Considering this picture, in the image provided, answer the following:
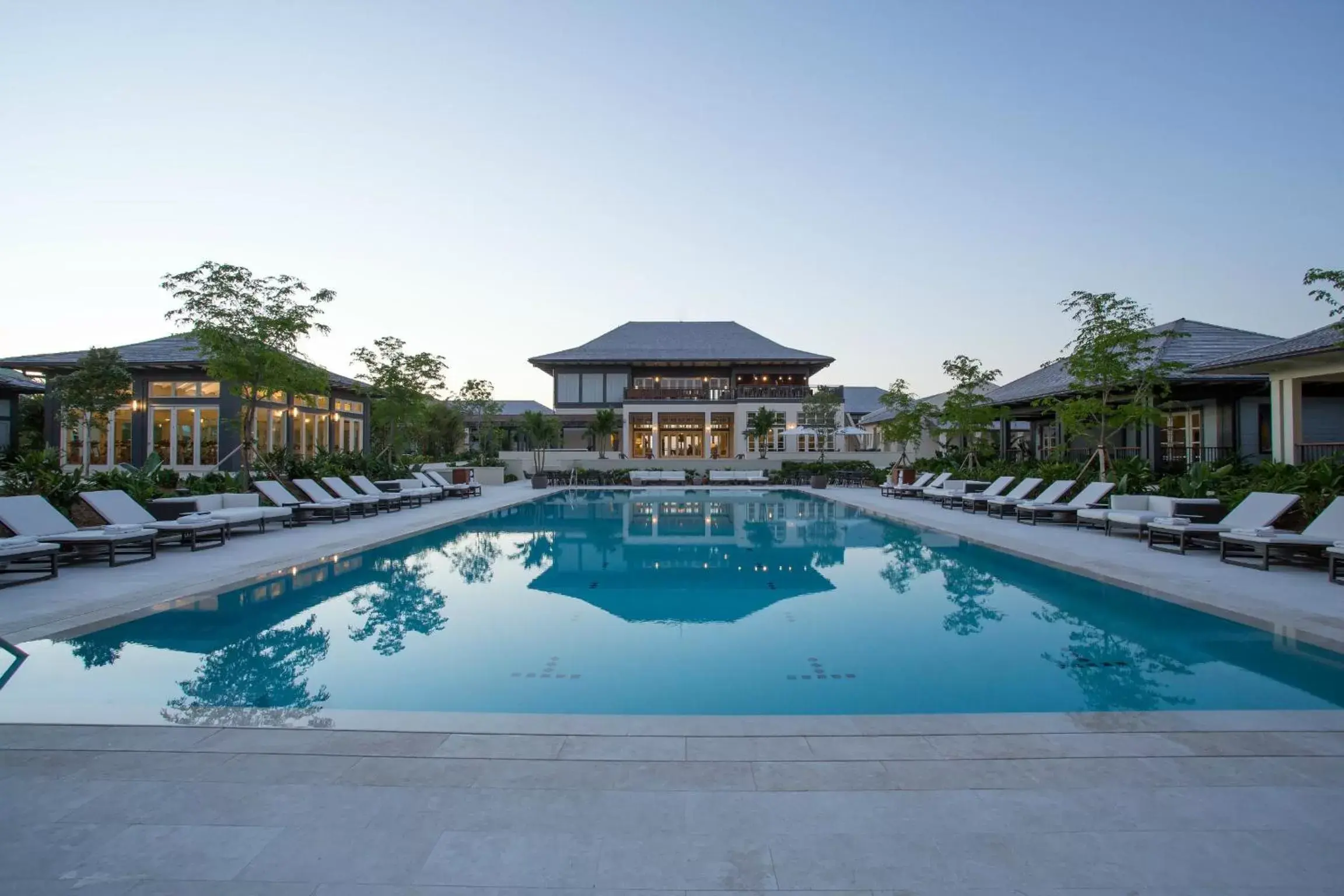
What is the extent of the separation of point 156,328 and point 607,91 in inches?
1067

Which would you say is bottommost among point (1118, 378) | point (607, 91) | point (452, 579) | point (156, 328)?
point (452, 579)

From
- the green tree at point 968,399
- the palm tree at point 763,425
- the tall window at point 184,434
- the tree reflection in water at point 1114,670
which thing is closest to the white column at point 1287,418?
the green tree at point 968,399

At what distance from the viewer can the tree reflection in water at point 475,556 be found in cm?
940

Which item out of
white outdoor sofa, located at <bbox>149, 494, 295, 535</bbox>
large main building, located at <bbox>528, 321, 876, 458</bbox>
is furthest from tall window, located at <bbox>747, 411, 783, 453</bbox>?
white outdoor sofa, located at <bbox>149, 494, 295, 535</bbox>

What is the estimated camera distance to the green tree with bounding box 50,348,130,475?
20.7m

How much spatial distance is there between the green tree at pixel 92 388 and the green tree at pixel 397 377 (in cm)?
669

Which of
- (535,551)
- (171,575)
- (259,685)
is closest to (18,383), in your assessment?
(171,575)

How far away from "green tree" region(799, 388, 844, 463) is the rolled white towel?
25.6m

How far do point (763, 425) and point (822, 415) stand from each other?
146 inches

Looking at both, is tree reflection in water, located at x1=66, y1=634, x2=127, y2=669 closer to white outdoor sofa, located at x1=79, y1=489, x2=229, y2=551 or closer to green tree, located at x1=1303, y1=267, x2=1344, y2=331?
white outdoor sofa, located at x1=79, y1=489, x2=229, y2=551

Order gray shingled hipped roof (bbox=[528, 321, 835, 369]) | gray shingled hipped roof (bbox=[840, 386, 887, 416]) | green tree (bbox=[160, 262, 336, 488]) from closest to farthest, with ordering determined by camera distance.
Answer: green tree (bbox=[160, 262, 336, 488]), gray shingled hipped roof (bbox=[528, 321, 835, 369]), gray shingled hipped roof (bbox=[840, 386, 887, 416])

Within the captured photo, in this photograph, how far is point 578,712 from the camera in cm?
433

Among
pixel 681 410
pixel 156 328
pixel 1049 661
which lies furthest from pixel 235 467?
pixel 1049 661

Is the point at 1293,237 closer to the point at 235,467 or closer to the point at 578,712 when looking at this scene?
the point at 578,712
